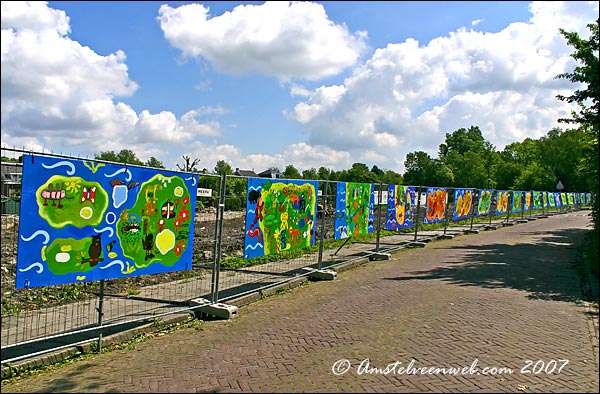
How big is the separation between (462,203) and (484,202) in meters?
3.86

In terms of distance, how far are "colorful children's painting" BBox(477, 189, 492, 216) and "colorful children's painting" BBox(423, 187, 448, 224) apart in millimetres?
5645

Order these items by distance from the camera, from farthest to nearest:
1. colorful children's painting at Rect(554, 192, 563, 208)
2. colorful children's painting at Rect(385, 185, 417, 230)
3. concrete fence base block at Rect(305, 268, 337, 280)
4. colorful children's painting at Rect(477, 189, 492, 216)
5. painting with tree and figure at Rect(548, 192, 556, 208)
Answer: colorful children's painting at Rect(554, 192, 563, 208) < painting with tree and figure at Rect(548, 192, 556, 208) < colorful children's painting at Rect(477, 189, 492, 216) < colorful children's painting at Rect(385, 185, 417, 230) < concrete fence base block at Rect(305, 268, 337, 280)

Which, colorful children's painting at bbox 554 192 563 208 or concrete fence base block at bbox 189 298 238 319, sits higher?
colorful children's painting at bbox 554 192 563 208

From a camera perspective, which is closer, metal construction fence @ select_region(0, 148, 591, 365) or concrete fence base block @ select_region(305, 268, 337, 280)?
metal construction fence @ select_region(0, 148, 591, 365)

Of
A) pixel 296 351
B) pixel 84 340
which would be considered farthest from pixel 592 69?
pixel 84 340

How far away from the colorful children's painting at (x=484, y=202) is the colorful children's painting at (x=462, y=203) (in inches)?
59.6

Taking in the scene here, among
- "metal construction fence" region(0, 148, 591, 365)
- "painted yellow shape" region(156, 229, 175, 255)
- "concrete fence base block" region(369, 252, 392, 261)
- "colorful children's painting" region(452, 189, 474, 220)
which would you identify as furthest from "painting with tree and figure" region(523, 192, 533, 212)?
"painted yellow shape" region(156, 229, 175, 255)

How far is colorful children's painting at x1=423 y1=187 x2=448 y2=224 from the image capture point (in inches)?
688

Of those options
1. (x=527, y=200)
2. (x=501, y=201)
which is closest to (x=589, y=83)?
(x=501, y=201)

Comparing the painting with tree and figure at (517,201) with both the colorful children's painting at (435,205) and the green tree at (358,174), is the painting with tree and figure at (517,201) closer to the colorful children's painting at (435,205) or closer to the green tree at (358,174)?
the colorful children's painting at (435,205)

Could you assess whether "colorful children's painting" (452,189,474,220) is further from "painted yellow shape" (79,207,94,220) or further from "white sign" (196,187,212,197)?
"painted yellow shape" (79,207,94,220)

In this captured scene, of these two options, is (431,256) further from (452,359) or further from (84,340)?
(84,340)

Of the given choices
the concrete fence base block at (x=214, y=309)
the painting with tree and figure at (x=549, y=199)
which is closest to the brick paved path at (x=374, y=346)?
the concrete fence base block at (x=214, y=309)

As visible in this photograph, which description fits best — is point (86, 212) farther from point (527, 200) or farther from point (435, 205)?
point (527, 200)
